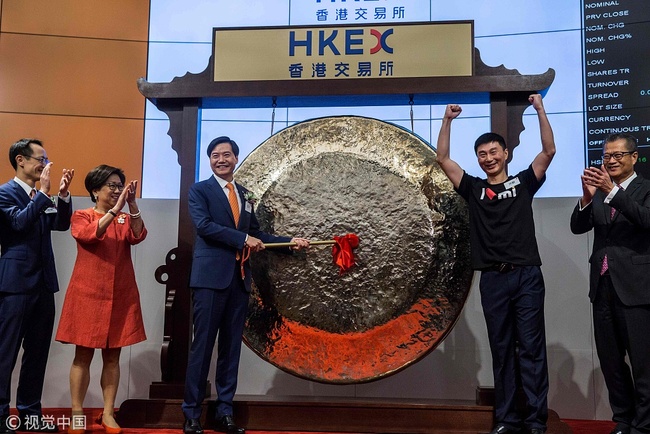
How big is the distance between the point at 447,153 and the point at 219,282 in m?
1.21

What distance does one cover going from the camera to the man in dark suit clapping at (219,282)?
9.98ft

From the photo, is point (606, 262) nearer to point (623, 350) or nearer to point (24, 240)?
point (623, 350)

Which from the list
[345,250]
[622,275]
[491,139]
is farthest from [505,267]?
[345,250]

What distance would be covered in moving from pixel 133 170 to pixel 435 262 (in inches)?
98.8

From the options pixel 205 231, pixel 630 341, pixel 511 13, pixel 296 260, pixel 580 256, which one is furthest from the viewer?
pixel 511 13

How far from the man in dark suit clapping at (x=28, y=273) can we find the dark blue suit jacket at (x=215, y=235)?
0.59 meters

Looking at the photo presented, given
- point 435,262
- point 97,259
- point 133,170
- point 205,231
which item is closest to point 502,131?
point 435,262

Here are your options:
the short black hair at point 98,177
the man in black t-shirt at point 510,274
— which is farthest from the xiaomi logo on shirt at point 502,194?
the short black hair at point 98,177

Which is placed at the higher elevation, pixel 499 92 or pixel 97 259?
pixel 499 92

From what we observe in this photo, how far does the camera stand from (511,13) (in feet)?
15.5

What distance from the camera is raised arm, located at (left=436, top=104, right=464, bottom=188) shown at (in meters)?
3.12

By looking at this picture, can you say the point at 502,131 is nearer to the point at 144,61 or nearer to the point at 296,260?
the point at 296,260

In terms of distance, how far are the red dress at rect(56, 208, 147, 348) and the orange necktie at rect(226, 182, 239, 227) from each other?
19.3 inches

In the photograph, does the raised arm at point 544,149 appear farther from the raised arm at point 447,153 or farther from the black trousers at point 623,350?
the black trousers at point 623,350
